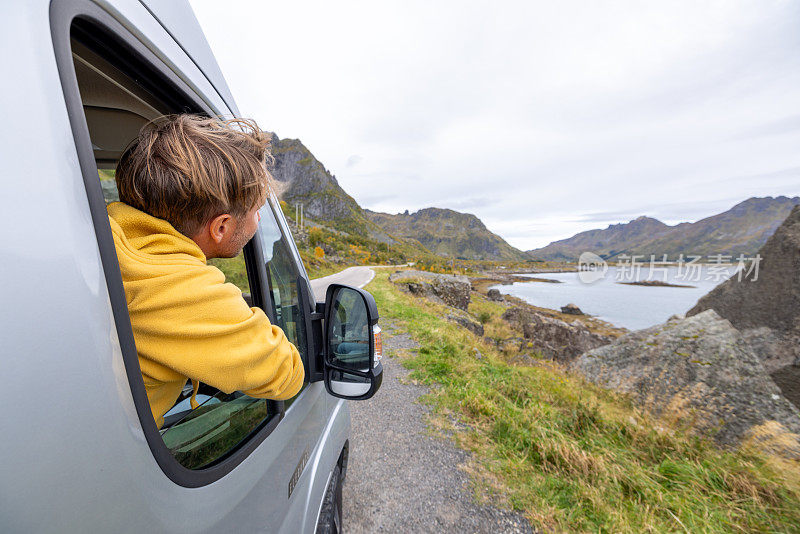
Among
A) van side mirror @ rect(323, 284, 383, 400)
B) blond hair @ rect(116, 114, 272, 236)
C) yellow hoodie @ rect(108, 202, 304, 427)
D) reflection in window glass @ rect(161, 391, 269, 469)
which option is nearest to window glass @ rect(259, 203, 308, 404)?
van side mirror @ rect(323, 284, 383, 400)

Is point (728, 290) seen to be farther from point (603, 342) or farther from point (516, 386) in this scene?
point (516, 386)

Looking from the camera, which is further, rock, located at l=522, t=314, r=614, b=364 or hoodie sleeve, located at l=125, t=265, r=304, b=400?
rock, located at l=522, t=314, r=614, b=364

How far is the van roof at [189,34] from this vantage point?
0.88 metres

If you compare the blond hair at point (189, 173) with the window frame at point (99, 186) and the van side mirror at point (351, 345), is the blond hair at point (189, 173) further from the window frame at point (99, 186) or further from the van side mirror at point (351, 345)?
the van side mirror at point (351, 345)

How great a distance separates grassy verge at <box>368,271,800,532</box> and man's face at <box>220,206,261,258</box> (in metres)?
2.95

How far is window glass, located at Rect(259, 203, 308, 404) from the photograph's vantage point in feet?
4.82

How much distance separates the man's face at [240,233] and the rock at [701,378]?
17.4ft

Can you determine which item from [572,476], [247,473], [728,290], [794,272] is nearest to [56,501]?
[247,473]

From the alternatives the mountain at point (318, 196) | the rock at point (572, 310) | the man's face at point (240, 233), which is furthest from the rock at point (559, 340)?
the mountain at point (318, 196)

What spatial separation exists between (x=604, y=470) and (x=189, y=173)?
145 inches

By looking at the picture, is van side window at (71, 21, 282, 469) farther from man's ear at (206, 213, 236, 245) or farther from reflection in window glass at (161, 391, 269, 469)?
man's ear at (206, 213, 236, 245)

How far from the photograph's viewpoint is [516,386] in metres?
4.73

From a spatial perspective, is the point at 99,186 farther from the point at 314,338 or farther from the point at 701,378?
the point at 701,378

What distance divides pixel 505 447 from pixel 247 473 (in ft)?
10.3
